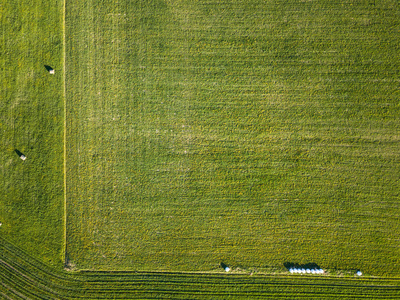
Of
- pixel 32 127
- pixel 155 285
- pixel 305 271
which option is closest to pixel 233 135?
pixel 305 271

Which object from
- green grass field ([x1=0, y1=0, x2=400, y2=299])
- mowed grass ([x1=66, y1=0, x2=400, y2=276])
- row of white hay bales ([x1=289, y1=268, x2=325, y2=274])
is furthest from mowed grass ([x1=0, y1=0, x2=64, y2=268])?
row of white hay bales ([x1=289, y1=268, x2=325, y2=274])

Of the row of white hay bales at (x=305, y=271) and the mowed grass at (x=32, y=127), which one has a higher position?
the mowed grass at (x=32, y=127)

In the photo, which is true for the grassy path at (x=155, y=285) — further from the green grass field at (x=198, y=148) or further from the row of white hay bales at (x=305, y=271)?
the row of white hay bales at (x=305, y=271)

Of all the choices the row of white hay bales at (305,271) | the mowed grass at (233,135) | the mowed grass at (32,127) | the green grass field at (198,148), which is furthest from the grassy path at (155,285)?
the mowed grass at (32,127)

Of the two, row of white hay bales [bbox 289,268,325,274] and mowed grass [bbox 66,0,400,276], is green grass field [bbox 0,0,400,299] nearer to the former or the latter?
mowed grass [bbox 66,0,400,276]

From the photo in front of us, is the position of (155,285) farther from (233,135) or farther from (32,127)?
(32,127)

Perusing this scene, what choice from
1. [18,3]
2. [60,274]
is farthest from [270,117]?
[18,3]
